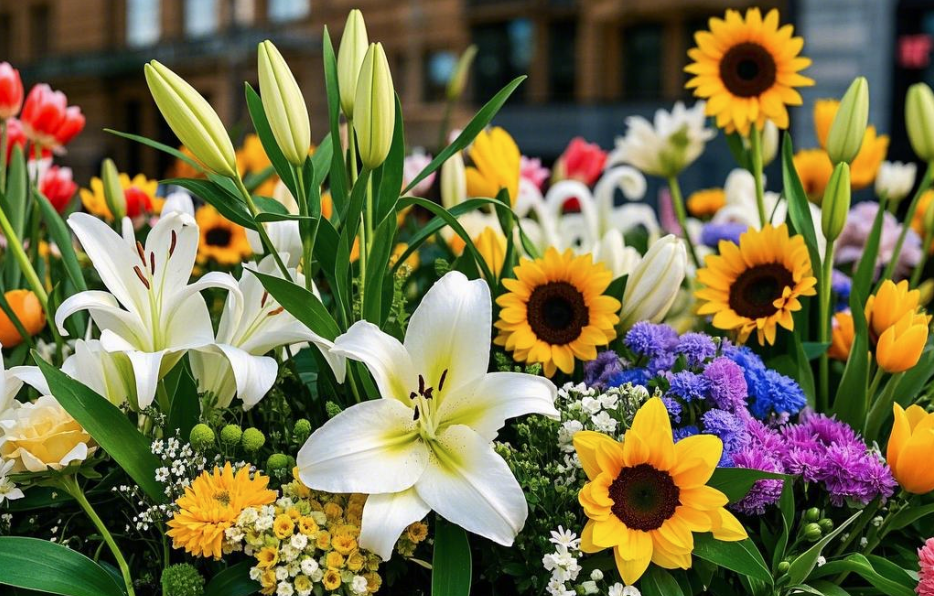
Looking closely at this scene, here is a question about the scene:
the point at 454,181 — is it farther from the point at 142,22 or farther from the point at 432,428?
the point at 142,22

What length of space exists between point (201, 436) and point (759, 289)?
52cm

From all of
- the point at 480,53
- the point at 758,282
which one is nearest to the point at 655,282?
the point at 758,282

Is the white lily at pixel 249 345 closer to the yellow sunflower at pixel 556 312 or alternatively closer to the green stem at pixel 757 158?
the yellow sunflower at pixel 556 312

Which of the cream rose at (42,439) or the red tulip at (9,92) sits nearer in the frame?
the cream rose at (42,439)

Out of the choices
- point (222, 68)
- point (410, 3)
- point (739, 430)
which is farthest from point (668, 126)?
point (222, 68)

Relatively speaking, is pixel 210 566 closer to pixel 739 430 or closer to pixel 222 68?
pixel 739 430

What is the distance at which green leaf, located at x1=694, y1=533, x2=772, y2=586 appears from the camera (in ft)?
2.22

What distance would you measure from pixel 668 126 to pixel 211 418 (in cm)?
86

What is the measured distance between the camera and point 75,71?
1617 cm

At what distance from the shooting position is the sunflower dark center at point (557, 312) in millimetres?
859

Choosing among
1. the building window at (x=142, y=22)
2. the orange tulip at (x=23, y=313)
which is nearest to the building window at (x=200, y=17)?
the building window at (x=142, y=22)

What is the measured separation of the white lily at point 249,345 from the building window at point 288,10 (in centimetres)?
1265

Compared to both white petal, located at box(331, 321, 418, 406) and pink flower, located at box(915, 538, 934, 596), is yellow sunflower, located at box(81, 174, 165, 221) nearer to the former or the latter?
white petal, located at box(331, 321, 418, 406)

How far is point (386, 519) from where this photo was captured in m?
0.65
